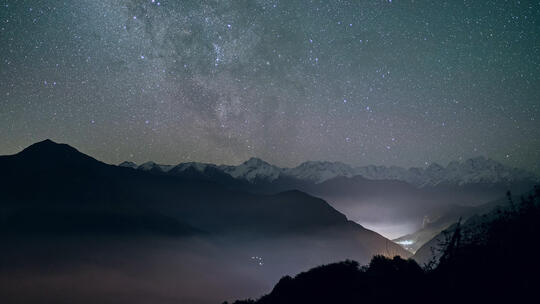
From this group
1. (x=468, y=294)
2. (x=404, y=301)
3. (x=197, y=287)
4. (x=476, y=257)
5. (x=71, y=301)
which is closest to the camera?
(x=468, y=294)

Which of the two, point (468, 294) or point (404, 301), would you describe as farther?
A: point (404, 301)

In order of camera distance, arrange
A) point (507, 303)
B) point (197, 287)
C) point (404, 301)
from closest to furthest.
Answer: point (507, 303), point (404, 301), point (197, 287)

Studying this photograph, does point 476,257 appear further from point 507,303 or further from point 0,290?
point 0,290

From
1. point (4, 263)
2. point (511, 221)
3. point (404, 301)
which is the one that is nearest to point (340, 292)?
point (404, 301)

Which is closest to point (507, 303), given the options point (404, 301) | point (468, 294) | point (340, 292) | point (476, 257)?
point (468, 294)

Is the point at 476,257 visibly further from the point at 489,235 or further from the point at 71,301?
the point at 71,301

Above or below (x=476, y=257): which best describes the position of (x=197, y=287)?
below
